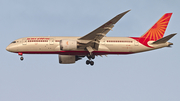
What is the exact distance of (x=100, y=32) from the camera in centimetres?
4162

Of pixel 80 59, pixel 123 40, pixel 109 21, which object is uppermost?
pixel 109 21

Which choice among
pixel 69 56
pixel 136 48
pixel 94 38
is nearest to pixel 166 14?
pixel 136 48

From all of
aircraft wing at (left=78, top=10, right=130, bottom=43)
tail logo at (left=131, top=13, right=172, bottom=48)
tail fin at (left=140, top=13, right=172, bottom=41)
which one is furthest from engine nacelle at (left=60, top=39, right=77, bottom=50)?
tail fin at (left=140, top=13, right=172, bottom=41)

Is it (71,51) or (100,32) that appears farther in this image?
(71,51)

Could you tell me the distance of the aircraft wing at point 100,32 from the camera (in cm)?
3866

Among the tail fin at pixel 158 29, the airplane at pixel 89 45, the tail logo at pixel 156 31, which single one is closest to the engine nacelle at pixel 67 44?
the airplane at pixel 89 45

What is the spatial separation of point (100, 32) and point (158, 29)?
11.6 m

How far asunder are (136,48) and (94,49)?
6663 mm

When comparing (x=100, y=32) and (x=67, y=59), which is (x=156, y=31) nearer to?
(x=100, y=32)

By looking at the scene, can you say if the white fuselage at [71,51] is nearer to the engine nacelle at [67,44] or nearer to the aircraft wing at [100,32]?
the aircraft wing at [100,32]

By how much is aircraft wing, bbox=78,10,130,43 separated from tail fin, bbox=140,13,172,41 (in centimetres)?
849

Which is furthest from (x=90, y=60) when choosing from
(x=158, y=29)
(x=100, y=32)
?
(x=158, y=29)

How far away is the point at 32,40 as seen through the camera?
44562 mm

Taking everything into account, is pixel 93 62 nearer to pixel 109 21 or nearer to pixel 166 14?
pixel 109 21
